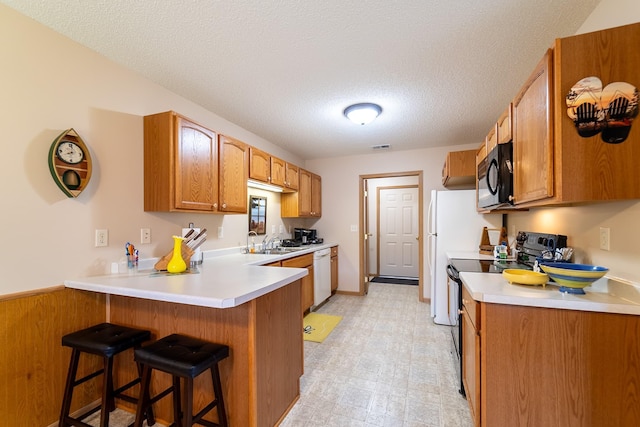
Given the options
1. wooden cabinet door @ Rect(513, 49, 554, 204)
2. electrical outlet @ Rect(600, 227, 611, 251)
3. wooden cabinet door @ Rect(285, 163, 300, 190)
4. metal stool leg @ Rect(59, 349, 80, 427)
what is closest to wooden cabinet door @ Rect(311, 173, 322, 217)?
wooden cabinet door @ Rect(285, 163, 300, 190)

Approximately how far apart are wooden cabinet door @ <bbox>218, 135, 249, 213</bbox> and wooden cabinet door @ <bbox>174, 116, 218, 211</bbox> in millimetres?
83

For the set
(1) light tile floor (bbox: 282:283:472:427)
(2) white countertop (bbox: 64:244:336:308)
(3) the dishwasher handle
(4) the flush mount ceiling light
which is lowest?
(1) light tile floor (bbox: 282:283:472:427)

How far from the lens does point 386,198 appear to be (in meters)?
6.00

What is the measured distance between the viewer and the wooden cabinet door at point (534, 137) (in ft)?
4.05

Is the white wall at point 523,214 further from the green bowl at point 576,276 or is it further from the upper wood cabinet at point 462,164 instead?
the upper wood cabinet at point 462,164

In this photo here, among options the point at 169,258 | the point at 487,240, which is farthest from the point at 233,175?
the point at 487,240

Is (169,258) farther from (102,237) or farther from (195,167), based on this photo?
(195,167)

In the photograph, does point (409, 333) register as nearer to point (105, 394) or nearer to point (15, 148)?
point (105, 394)

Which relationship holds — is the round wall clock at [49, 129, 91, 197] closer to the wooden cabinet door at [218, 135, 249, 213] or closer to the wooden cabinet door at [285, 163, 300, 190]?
the wooden cabinet door at [218, 135, 249, 213]

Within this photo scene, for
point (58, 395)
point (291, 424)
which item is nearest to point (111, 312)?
point (58, 395)

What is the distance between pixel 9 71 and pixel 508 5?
2682 millimetres

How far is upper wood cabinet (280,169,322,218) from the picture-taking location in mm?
4043

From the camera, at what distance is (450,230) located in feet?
10.9

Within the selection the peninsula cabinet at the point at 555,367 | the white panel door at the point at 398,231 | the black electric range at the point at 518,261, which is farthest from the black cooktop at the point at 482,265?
the white panel door at the point at 398,231
